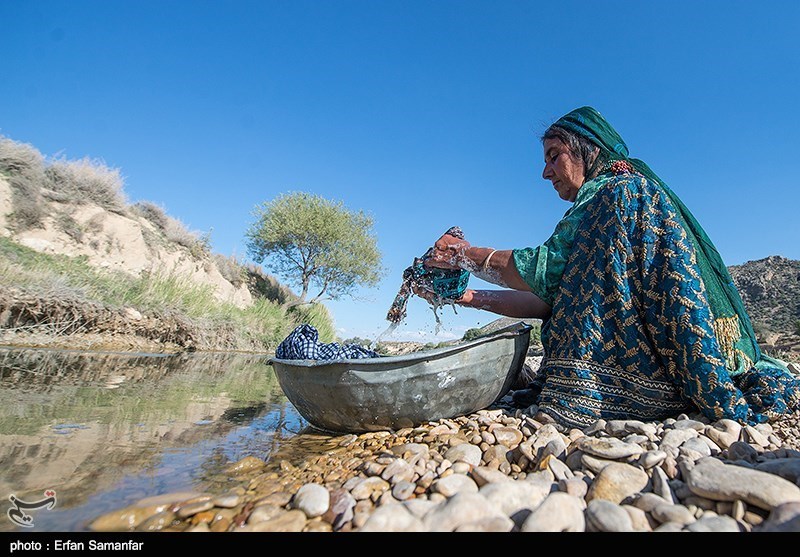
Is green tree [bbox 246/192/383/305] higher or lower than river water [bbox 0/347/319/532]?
higher

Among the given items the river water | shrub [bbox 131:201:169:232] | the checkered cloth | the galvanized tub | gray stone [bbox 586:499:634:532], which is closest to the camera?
gray stone [bbox 586:499:634:532]

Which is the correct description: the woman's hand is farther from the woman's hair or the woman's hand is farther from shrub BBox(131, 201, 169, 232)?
shrub BBox(131, 201, 169, 232)

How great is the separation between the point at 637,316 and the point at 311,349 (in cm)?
174

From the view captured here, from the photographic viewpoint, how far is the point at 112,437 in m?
1.86

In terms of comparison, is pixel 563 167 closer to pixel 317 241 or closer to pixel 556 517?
pixel 556 517

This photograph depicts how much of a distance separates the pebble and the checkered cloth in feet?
2.10

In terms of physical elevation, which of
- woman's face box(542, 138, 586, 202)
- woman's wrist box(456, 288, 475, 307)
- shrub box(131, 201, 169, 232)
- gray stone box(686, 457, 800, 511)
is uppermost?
shrub box(131, 201, 169, 232)

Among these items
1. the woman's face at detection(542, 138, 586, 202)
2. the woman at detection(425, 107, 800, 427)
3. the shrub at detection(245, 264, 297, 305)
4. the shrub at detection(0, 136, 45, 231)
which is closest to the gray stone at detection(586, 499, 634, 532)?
the woman at detection(425, 107, 800, 427)

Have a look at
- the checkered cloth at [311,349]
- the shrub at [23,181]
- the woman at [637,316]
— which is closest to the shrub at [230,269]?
the shrub at [23,181]

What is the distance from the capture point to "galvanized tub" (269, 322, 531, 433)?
1916 millimetres

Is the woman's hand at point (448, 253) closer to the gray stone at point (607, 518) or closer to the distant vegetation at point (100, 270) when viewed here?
the gray stone at point (607, 518)

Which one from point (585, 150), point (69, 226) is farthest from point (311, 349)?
point (69, 226)

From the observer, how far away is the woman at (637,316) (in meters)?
1.82

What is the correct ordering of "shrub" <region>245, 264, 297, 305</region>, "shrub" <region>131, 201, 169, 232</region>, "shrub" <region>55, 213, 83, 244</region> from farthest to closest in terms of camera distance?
1. "shrub" <region>245, 264, 297, 305</region>
2. "shrub" <region>131, 201, 169, 232</region>
3. "shrub" <region>55, 213, 83, 244</region>
